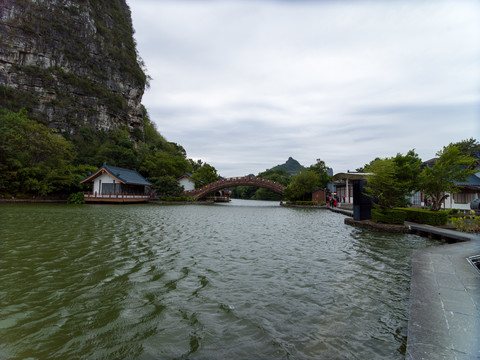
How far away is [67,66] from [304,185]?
153 ft

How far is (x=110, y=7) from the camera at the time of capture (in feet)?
189

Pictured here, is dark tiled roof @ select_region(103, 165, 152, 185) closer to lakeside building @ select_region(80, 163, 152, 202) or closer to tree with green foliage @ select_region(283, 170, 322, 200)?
lakeside building @ select_region(80, 163, 152, 202)

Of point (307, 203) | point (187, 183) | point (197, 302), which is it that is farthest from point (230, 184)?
point (197, 302)

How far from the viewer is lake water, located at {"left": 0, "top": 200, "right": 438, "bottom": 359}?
301 centimetres

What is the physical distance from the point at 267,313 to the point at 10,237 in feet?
31.6

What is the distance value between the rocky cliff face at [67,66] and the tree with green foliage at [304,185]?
121 feet

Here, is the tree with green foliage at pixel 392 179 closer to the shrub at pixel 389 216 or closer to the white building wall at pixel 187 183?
the shrub at pixel 389 216

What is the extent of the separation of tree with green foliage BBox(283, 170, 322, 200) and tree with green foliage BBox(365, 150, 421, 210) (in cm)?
2099

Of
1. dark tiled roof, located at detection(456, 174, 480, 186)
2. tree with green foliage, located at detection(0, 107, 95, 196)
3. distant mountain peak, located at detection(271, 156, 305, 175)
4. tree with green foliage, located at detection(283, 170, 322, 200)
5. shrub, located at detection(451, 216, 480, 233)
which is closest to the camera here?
shrub, located at detection(451, 216, 480, 233)

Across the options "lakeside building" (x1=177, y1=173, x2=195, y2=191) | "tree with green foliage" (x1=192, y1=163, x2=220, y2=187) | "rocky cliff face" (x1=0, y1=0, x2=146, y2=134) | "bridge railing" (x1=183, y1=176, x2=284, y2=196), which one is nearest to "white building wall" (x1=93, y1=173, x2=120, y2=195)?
"bridge railing" (x1=183, y1=176, x2=284, y2=196)

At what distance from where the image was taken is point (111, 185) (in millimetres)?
33438

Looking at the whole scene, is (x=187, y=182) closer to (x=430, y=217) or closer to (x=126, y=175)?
(x=126, y=175)

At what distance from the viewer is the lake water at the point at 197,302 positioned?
3.01m

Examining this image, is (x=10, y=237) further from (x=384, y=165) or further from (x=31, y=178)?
(x=31, y=178)
